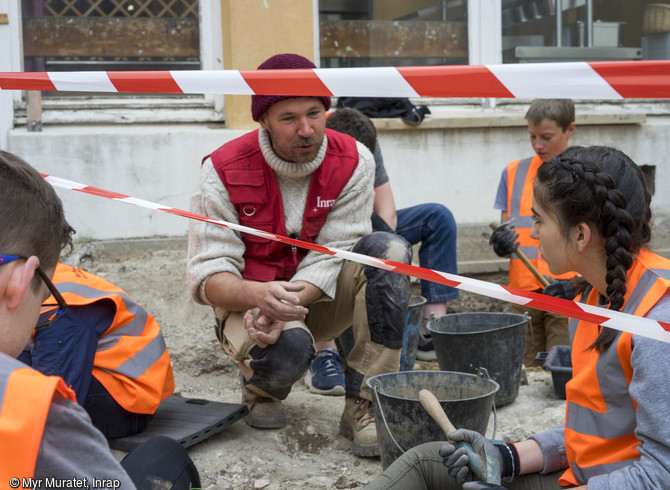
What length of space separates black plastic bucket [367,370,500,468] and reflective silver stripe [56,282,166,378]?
0.85 meters

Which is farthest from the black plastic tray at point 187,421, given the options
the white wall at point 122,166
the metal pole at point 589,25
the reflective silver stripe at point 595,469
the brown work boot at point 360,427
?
the metal pole at point 589,25

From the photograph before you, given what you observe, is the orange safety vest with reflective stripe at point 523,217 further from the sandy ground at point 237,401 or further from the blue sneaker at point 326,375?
the blue sneaker at point 326,375

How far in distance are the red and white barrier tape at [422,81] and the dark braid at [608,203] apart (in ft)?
0.65

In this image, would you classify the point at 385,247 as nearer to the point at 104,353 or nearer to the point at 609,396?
the point at 104,353

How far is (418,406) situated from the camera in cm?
263

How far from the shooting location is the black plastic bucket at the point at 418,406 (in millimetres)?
2641

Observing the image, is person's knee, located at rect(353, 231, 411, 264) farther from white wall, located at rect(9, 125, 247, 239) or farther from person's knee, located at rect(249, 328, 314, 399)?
white wall, located at rect(9, 125, 247, 239)

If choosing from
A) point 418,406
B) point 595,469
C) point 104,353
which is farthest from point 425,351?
point 595,469

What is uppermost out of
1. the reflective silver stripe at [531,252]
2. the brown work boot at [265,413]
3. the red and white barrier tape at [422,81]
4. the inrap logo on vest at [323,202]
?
the red and white barrier tape at [422,81]

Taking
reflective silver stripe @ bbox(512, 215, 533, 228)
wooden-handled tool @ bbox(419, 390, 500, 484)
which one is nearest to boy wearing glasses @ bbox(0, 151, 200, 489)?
wooden-handled tool @ bbox(419, 390, 500, 484)

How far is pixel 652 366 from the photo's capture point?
1.65 meters

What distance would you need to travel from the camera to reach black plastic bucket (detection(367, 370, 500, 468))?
2.64 m

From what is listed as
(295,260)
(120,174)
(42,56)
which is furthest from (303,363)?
(42,56)

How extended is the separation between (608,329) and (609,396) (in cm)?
17
